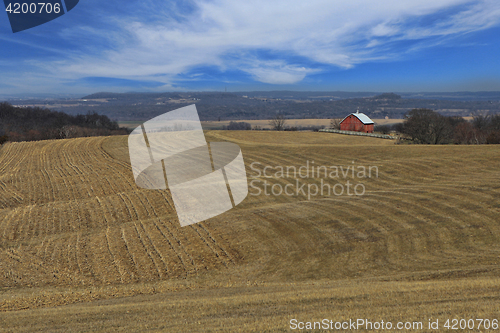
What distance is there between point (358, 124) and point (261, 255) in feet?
202

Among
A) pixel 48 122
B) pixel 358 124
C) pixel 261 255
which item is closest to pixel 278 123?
pixel 358 124

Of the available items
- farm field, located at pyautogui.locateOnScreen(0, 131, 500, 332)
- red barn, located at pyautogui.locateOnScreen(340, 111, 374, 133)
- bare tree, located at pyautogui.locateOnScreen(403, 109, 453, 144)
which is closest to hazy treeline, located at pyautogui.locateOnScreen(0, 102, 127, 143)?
red barn, located at pyautogui.locateOnScreen(340, 111, 374, 133)

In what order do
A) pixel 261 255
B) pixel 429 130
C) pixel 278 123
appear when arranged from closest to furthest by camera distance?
pixel 261 255 → pixel 429 130 → pixel 278 123

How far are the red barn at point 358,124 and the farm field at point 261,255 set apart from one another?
4025cm

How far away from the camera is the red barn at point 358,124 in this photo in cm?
6950

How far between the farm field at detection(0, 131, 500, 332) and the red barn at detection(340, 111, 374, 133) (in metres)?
40.2

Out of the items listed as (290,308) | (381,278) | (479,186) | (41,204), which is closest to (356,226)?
(381,278)

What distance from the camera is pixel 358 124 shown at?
70.5 meters

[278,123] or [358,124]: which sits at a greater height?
[278,123]

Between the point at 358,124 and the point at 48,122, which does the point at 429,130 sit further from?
the point at 48,122

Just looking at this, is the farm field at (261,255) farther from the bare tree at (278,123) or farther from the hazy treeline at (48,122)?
the hazy treeline at (48,122)

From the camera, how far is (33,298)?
1235cm

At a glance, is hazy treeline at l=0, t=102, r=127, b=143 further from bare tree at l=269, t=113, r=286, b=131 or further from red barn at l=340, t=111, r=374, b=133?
red barn at l=340, t=111, r=374, b=133

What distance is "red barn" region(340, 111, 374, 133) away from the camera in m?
69.5
